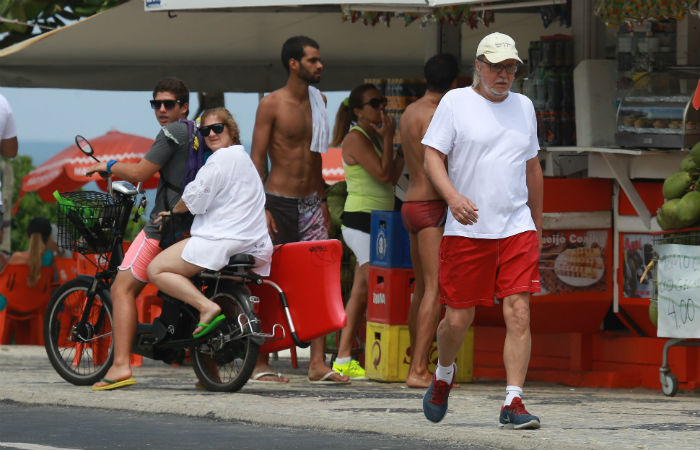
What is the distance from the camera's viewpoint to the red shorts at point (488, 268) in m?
7.75

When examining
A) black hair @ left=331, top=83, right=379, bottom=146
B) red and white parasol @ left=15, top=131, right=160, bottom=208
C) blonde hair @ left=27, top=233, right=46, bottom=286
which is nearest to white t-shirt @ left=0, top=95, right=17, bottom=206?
black hair @ left=331, top=83, right=379, bottom=146

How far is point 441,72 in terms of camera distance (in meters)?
10.3

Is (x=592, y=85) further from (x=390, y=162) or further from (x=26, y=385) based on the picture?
(x=26, y=385)

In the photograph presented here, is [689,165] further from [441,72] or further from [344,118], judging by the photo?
A: [344,118]

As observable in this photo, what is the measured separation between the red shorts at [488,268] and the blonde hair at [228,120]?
2.01m

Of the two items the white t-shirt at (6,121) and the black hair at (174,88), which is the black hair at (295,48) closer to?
the black hair at (174,88)

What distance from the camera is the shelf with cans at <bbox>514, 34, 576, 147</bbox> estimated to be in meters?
11.2

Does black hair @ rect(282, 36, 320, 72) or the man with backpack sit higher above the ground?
black hair @ rect(282, 36, 320, 72)

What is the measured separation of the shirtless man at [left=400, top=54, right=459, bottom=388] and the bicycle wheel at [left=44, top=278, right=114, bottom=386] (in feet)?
5.97

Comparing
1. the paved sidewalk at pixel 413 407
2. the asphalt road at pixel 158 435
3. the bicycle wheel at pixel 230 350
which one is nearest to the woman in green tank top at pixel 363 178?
the paved sidewalk at pixel 413 407

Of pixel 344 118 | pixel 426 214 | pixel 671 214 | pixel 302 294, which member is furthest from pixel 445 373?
pixel 344 118

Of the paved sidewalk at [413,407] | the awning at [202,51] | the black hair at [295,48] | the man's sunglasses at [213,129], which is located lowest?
the paved sidewalk at [413,407]

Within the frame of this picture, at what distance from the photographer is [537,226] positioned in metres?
8.03

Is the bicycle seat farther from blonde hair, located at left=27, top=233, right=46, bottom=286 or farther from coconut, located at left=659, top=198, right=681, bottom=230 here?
blonde hair, located at left=27, top=233, right=46, bottom=286
